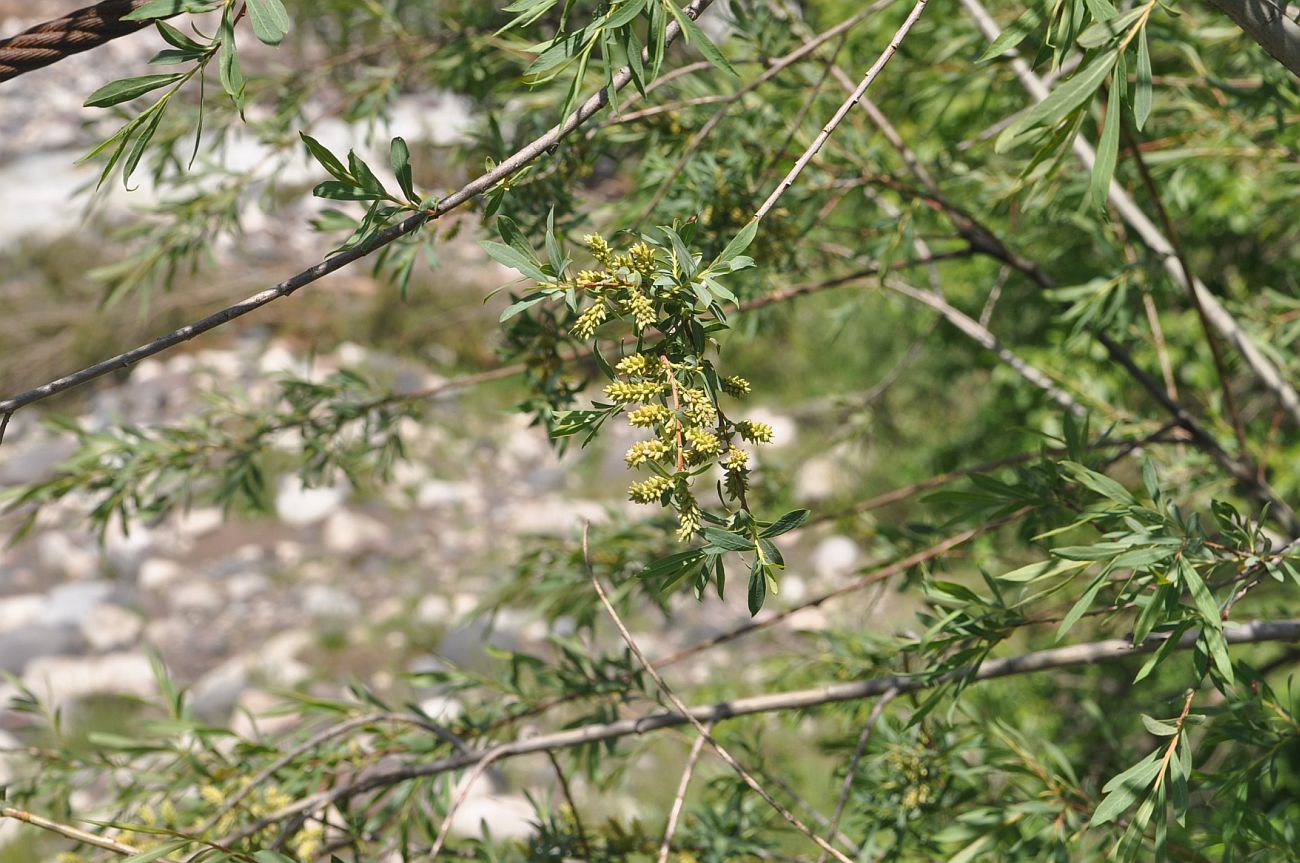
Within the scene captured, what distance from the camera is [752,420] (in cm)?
112

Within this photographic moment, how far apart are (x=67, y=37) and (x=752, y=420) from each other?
2.33ft

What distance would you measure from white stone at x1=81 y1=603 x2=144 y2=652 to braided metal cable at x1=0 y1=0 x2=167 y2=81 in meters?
3.88

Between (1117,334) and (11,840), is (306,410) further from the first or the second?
(11,840)

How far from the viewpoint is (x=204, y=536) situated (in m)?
4.62

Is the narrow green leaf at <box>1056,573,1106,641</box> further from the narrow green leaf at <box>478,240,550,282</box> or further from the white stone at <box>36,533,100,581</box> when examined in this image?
the white stone at <box>36,533,100,581</box>

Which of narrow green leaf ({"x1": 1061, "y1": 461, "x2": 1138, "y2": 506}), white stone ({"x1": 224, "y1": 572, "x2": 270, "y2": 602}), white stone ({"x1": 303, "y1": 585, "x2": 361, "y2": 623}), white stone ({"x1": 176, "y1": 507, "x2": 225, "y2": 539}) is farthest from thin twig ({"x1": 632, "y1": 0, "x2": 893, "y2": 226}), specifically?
white stone ({"x1": 176, "y1": 507, "x2": 225, "y2": 539})

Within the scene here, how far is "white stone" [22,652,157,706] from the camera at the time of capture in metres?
3.70

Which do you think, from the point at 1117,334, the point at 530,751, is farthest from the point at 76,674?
the point at 1117,334

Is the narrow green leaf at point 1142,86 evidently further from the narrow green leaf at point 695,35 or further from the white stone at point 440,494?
the white stone at point 440,494

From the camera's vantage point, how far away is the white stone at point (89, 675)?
3.70m

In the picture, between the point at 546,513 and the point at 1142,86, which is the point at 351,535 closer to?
the point at 546,513

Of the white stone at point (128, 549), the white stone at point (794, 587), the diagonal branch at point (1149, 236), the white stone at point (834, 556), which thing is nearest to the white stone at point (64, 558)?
the white stone at point (128, 549)

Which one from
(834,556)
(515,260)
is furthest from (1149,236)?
(834,556)

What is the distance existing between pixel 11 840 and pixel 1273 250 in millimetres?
3649
